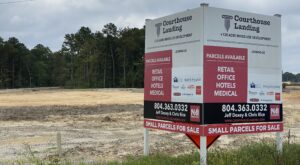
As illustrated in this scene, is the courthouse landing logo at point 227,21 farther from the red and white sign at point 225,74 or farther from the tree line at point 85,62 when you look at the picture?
the tree line at point 85,62

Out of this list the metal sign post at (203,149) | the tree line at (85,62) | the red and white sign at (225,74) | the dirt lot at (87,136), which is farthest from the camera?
the tree line at (85,62)

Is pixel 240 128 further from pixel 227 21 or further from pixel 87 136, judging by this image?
pixel 87 136

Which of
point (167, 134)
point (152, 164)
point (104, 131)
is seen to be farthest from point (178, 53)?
point (104, 131)

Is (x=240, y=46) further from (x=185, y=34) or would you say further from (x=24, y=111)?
(x=24, y=111)

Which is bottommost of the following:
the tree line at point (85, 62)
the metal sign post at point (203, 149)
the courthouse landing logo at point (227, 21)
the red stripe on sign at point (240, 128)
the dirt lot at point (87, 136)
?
the dirt lot at point (87, 136)

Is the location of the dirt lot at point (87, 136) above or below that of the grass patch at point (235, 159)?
below

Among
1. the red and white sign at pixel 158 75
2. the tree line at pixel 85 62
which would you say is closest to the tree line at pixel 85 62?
the tree line at pixel 85 62

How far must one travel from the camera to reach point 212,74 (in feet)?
26.9

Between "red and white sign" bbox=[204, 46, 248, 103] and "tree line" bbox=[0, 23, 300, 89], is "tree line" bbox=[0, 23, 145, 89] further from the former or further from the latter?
"red and white sign" bbox=[204, 46, 248, 103]

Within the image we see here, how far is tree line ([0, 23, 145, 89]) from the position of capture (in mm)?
106188

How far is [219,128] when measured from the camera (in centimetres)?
833

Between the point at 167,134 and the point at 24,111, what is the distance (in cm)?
1564

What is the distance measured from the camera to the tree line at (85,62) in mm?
106188

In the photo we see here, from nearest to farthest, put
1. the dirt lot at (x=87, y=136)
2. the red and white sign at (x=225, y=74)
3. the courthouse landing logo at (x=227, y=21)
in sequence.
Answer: the red and white sign at (x=225, y=74)
the courthouse landing logo at (x=227, y=21)
the dirt lot at (x=87, y=136)
